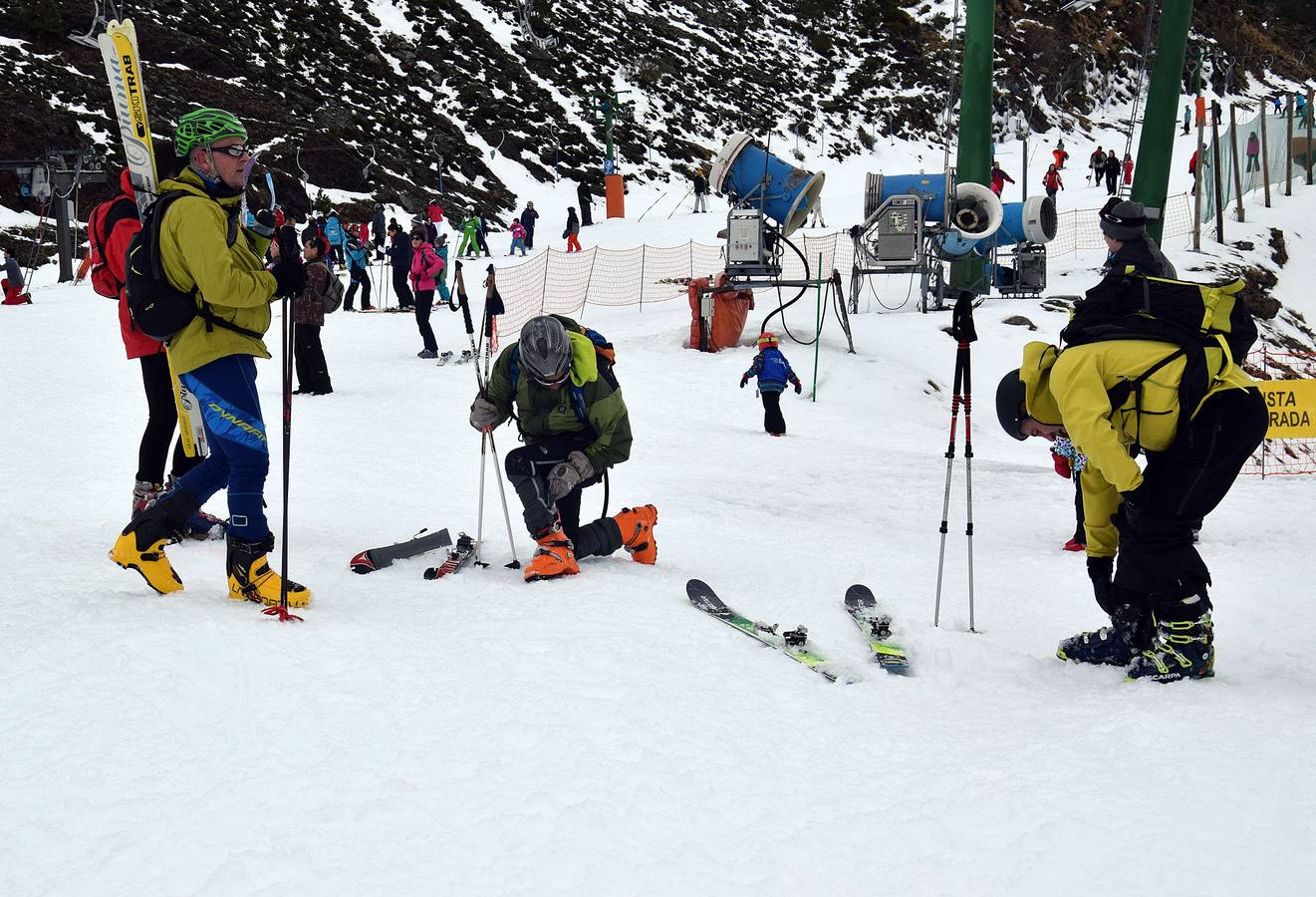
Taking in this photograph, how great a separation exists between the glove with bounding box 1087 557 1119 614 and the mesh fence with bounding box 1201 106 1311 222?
72.0 ft

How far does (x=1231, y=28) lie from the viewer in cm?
5619

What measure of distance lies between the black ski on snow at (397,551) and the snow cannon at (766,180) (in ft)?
33.0

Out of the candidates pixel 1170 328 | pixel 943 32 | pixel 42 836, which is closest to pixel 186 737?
pixel 42 836

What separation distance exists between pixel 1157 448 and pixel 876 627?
147cm

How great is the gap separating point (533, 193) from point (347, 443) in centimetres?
3103

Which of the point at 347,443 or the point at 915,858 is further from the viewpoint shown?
the point at 347,443

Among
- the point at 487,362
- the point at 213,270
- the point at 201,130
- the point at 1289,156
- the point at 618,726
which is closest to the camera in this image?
the point at 618,726

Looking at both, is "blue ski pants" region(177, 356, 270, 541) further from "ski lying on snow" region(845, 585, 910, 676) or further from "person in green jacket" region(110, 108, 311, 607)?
"ski lying on snow" region(845, 585, 910, 676)

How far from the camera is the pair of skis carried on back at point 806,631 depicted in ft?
14.1

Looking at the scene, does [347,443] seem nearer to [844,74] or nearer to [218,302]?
[218,302]

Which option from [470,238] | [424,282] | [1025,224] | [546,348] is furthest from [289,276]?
[470,238]

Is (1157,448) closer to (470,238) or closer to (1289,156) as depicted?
(470,238)

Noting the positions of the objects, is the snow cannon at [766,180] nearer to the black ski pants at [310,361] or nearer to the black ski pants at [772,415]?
the black ski pants at [772,415]

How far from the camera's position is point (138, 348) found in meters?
5.05
